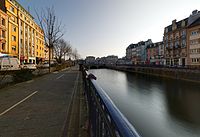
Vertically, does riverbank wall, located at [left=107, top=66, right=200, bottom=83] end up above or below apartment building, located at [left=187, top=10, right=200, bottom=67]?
below

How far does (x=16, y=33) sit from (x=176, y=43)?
161ft

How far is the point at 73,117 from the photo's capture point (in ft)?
16.8

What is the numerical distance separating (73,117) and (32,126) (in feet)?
3.92

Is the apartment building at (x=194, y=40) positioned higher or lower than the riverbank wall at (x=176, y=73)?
higher

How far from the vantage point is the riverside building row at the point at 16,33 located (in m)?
37.7

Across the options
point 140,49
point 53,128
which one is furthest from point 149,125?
point 140,49

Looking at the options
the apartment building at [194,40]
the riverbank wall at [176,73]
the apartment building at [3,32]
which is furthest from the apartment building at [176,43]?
the apartment building at [3,32]

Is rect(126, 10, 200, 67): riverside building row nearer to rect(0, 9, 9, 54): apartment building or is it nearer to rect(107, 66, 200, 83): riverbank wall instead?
rect(107, 66, 200, 83): riverbank wall

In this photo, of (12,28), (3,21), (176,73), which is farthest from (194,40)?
(12,28)

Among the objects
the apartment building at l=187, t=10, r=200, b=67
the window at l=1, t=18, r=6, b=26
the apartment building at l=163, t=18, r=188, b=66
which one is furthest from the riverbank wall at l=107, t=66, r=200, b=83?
the window at l=1, t=18, r=6, b=26

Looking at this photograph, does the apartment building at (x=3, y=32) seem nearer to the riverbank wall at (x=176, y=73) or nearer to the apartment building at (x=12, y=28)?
the apartment building at (x=12, y=28)

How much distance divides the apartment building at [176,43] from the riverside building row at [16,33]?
4010 cm

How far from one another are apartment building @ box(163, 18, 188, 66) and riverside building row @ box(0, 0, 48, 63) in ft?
132

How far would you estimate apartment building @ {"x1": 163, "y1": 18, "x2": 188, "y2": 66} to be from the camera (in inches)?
2037
